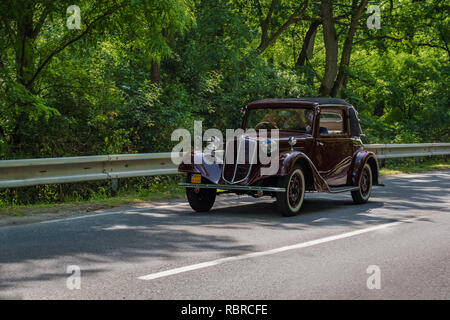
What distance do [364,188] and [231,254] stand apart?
5.73 metres

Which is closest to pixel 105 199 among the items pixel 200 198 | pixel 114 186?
pixel 114 186

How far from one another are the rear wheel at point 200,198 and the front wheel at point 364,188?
9.27 ft

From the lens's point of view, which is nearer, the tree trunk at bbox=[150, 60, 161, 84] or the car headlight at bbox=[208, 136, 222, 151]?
the car headlight at bbox=[208, 136, 222, 151]

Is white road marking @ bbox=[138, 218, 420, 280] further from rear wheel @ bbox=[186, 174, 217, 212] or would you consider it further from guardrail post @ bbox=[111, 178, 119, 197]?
guardrail post @ bbox=[111, 178, 119, 197]

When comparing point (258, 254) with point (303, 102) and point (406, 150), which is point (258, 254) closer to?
point (303, 102)

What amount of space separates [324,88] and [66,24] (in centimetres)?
1584

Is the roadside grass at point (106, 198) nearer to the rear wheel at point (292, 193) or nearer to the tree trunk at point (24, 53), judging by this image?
the tree trunk at point (24, 53)

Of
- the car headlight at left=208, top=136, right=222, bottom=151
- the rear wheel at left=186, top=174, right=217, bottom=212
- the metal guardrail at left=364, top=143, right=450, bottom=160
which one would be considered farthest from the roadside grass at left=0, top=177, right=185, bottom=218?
the metal guardrail at left=364, top=143, right=450, bottom=160

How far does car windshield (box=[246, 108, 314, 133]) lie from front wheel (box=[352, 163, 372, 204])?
5.39 feet

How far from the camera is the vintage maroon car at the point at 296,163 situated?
9.62m

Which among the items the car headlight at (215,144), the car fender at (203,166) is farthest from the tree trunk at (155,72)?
the car fender at (203,166)

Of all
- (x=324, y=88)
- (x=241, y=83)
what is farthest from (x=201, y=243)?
(x=324, y=88)

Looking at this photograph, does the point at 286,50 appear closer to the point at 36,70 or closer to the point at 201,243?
the point at 36,70

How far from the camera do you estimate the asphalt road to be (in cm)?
537
